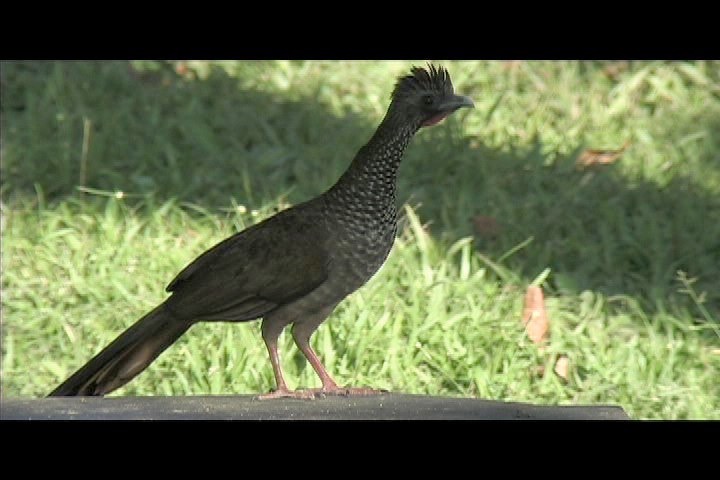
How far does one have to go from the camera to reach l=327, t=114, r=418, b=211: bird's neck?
5.40 metres

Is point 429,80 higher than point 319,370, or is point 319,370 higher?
point 429,80

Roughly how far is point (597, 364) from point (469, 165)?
2.17m

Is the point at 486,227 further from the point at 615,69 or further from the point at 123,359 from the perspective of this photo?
the point at 123,359

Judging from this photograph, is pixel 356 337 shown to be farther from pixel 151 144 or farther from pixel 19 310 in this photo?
pixel 151 144

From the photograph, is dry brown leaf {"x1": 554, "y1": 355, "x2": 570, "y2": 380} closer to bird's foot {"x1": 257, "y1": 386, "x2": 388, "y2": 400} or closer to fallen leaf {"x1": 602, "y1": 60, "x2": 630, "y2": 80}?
bird's foot {"x1": 257, "y1": 386, "x2": 388, "y2": 400}

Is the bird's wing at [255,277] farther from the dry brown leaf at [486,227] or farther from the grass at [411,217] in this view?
the dry brown leaf at [486,227]

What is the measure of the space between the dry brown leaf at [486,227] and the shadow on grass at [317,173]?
1 centimetres

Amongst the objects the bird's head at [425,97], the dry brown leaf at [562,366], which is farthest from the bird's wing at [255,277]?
the dry brown leaf at [562,366]

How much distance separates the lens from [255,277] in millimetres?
5441

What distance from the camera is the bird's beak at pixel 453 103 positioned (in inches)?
207

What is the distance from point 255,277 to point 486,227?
301cm

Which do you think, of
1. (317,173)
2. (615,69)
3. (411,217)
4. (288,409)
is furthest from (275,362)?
(615,69)

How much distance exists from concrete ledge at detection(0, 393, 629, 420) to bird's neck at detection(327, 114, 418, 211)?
71cm

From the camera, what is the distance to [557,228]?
8344mm
